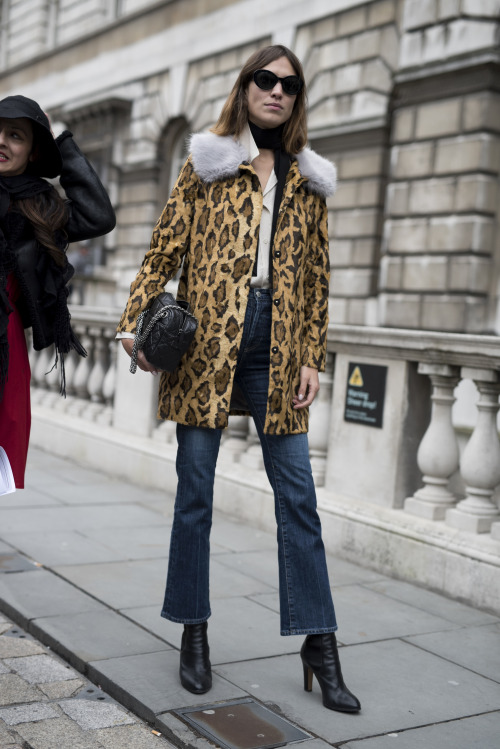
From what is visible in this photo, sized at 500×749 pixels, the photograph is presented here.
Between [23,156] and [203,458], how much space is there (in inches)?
44.7

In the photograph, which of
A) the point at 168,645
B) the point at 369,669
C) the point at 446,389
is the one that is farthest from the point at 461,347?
the point at 168,645

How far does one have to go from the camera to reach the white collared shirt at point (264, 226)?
3.03 m

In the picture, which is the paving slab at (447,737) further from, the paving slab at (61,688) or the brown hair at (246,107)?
the brown hair at (246,107)

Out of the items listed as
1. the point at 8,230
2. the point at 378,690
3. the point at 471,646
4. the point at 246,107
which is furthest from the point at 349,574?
the point at 8,230

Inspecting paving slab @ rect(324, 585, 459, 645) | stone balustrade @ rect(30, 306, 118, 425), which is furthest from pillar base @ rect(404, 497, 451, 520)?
stone balustrade @ rect(30, 306, 118, 425)

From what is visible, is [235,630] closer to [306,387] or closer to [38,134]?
[306,387]

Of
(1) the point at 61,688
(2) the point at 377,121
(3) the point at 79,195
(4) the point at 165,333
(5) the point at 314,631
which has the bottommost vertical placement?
(1) the point at 61,688

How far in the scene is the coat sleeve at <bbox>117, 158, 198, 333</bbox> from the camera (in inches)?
119

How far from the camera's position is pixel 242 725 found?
2.78 metres

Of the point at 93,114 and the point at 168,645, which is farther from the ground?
the point at 93,114

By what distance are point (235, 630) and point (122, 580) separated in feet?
2.62

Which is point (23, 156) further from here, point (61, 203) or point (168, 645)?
point (168, 645)

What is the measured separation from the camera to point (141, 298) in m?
3.01

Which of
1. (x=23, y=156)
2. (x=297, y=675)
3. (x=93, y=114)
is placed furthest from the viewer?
(x=93, y=114)
